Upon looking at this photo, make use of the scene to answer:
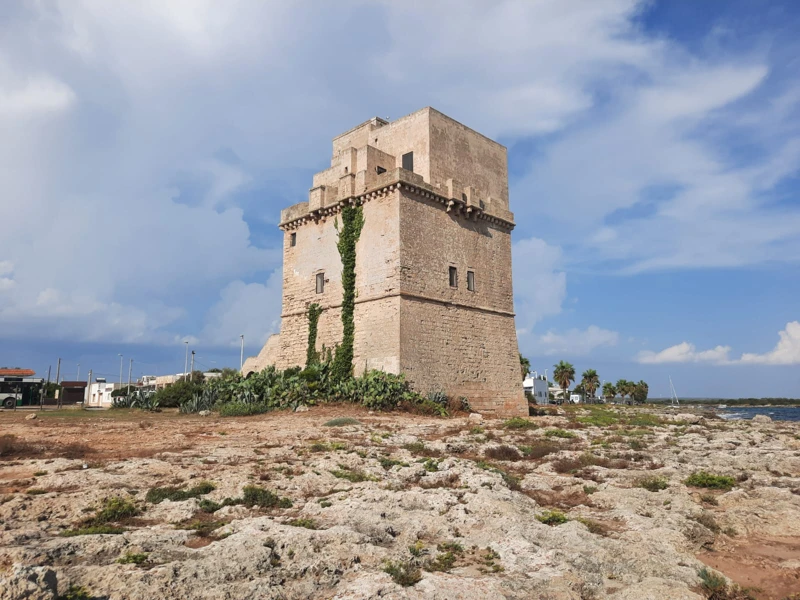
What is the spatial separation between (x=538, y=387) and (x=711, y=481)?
6323cm

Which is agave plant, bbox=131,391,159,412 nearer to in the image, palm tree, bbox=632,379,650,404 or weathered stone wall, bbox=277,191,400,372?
weathered stone wall, bbox=277,191,400,372

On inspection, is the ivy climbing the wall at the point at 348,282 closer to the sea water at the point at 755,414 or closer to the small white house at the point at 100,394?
the sea water at the point at 755,414

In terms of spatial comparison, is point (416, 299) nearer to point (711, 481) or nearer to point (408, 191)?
point (408, 191)

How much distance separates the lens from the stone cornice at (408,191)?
23172mm

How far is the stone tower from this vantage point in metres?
23.0

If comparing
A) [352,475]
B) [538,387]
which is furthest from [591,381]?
[352,475]

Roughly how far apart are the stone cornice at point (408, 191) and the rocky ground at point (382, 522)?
13950 millimetres

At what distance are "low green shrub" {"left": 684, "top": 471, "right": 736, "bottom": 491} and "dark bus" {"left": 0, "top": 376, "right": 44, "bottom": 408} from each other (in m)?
41.3

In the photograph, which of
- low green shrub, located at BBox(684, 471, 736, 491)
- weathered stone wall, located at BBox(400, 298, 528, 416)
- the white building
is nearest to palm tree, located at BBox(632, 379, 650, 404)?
the white building

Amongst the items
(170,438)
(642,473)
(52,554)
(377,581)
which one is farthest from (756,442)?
(52,554)

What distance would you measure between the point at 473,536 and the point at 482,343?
2039cm

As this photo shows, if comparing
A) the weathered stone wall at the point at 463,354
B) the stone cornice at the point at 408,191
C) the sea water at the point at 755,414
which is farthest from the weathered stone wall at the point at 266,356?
the sea water at the point at 755,414

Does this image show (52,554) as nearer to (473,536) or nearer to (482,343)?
(473,536)

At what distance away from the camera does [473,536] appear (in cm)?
579
